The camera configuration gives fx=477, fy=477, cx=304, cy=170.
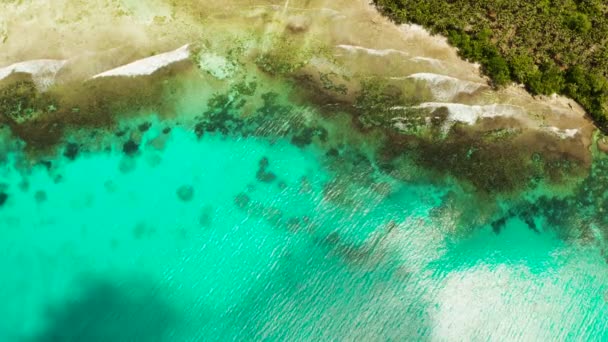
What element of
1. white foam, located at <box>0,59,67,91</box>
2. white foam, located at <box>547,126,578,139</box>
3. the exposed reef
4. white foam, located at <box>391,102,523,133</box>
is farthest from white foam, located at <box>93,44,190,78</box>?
white foam, located at <box>547,126,578,139</box>

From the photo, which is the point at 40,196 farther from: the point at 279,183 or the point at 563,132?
the point at 563,132

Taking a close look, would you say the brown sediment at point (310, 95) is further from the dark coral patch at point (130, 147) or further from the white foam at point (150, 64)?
the white foam at point (150, 64)

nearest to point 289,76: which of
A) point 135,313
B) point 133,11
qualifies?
point 133,11

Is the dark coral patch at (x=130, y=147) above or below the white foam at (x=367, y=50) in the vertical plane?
below

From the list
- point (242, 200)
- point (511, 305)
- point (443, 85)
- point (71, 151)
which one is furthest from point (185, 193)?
point (511, 305)

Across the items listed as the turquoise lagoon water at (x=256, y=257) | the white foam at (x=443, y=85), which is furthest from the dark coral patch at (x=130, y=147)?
the white foam at (x=443, y=85)

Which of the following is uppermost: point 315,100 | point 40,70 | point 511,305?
point 40,70

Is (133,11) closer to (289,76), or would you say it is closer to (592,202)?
(289,76)

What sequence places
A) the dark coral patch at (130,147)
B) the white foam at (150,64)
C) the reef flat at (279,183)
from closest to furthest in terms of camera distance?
the reef flat at (279,183) < the dark coral patch at (130,147) < the white foam at (150,64)
